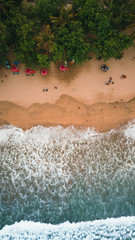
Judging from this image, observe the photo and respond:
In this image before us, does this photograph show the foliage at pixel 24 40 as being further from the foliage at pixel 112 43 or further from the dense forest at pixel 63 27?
the foliage at pixel 112 43

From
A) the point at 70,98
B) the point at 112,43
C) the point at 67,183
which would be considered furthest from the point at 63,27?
the point at 67,183

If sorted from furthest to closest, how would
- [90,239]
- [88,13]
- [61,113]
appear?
[61,113]
[90,239]
[88,13]

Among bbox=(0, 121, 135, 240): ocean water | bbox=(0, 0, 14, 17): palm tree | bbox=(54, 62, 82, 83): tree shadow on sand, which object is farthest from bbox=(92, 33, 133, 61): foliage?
bbox=(0, 0, 14, 17): palm tree

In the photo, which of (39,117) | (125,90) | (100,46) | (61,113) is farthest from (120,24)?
(39,117)

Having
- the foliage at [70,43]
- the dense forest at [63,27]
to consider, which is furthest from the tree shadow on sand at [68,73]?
the foliage at [70,43]

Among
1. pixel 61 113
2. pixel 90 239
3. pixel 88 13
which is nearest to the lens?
pixel 88 13

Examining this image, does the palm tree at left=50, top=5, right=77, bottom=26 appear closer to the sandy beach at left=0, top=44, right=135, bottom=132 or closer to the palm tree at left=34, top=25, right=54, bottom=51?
the palm tree at left=34, top=25, right=54, bottom=51

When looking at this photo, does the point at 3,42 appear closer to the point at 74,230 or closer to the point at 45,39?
the point at 45,39

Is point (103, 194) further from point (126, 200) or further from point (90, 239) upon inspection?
point (90, 239)
